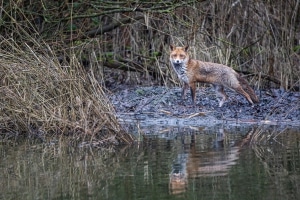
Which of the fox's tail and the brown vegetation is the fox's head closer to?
the brown vegetation

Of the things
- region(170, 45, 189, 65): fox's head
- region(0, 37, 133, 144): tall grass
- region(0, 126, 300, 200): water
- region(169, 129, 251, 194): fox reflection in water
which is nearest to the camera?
region(0, 126, 300, 200): water

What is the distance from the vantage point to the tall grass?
936 centimetres

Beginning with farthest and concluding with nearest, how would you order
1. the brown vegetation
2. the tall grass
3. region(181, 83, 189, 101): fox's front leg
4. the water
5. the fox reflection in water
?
region(181, 83, 189, 101): fox's front leg, the brown vegetation, the tall grass, the fox reflection in water, the water

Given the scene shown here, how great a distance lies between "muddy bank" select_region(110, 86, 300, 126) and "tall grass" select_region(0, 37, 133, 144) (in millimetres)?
1266

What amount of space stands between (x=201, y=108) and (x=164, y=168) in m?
5.06

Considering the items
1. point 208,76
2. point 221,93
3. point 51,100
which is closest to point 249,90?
point 221,93

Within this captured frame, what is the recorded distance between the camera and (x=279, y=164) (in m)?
7.54

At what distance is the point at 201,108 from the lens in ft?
40.9

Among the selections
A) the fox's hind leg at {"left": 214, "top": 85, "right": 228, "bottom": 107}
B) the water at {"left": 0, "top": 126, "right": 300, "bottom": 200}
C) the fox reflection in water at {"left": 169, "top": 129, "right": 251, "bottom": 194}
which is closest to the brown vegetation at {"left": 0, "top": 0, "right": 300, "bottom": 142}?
the fox's hind leg at {"left": 214, "top": 85, "right": 228, "bottom": 107}

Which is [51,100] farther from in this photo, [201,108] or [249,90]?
[249,90]

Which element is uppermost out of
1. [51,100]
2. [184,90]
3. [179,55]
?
[179,55]

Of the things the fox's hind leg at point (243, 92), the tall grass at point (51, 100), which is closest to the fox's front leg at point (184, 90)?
the fox's hind leg at point (243, 92)

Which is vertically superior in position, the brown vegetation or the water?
the brown vegetation

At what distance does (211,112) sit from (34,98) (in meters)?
3.20
